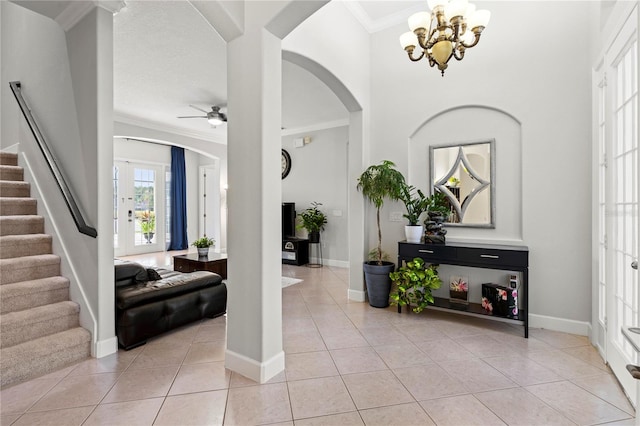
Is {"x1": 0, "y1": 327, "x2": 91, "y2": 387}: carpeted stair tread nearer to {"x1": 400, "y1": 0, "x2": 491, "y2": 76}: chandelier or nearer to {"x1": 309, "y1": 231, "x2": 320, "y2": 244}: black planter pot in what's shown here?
{"x1": 400, "y1": 0, "x2": 491, "y2": 76}: chandelier

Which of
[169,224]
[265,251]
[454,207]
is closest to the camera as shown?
[265,251]

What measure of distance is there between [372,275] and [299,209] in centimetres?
335

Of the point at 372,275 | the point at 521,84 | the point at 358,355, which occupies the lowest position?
the point at 358,355

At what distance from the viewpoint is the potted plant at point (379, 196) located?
3.50 metres

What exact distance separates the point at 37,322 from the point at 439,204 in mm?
3729

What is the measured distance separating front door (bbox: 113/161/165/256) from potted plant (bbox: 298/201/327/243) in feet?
13.4

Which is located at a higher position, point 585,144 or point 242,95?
point 242,95

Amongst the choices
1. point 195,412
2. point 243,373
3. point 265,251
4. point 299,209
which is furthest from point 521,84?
point 299,209

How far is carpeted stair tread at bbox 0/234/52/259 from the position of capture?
2606 mm

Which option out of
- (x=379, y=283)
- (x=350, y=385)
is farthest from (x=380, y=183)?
(x=350, y=385)

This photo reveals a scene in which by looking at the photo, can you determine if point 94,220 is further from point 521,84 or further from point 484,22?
point 521,84

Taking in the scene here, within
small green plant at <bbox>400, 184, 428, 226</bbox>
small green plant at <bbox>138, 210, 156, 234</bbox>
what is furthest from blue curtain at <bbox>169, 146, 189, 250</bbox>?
small green plant at <bbox>400, 184, 428, 226</bbox>

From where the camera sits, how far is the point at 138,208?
7535 mm

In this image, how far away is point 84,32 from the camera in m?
2.49
